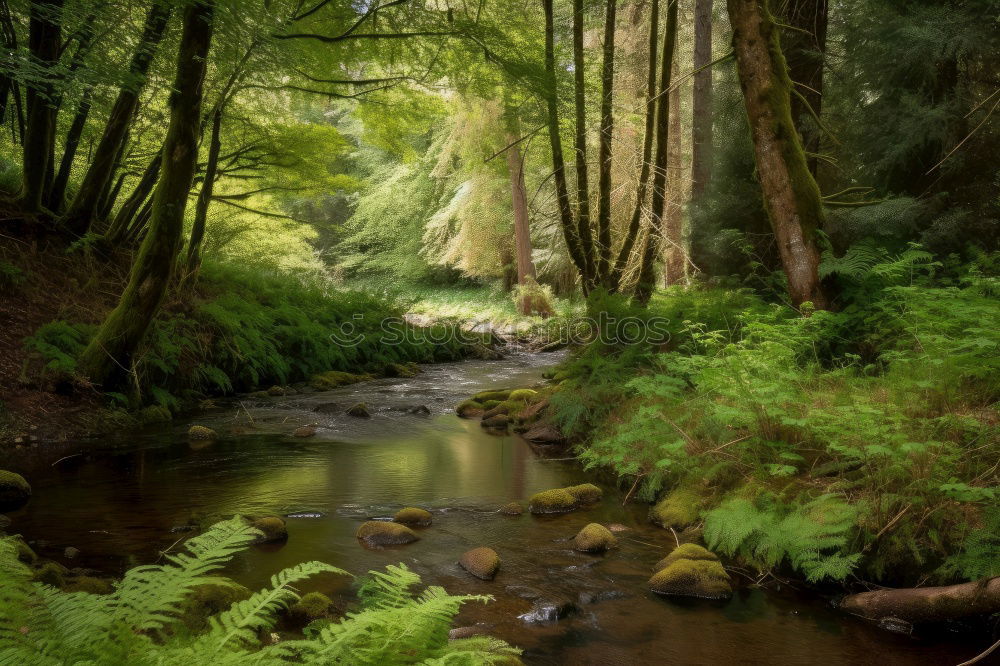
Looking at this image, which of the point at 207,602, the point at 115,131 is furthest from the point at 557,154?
the point at 207,602

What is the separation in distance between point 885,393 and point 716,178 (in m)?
5.06

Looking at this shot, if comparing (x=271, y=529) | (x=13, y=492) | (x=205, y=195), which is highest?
(x=205, y=195)

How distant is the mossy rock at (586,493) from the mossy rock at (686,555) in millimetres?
1397

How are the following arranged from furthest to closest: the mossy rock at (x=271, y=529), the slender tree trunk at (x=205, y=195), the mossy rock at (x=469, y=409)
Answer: the slender tree trunk at (x=205, y=195), the mossy rock at (x=469, y=409), the mossy rock at (x=271, y=529)

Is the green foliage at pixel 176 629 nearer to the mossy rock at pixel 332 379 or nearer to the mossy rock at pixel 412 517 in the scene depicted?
the mossy rock at pixel 412 517

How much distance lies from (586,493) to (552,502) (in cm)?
42

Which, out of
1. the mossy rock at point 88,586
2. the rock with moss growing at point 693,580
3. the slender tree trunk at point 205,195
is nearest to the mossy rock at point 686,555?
the rock with moss growing at point 693,580

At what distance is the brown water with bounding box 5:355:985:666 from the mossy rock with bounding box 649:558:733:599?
3.5 inches

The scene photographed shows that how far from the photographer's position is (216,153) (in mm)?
9852

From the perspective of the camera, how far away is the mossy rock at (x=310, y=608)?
11.0ft

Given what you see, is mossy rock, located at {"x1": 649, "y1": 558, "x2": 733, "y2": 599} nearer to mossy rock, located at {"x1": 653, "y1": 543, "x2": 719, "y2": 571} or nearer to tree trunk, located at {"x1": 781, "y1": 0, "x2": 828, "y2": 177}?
mossy rock, located at {"x1": 653, "y1": 543, "x2": 719, "y2": 571}

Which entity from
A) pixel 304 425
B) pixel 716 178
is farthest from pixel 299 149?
pixel 716 178

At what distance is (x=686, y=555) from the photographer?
424cm

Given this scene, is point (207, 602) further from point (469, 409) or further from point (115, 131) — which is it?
point (115, 131)
